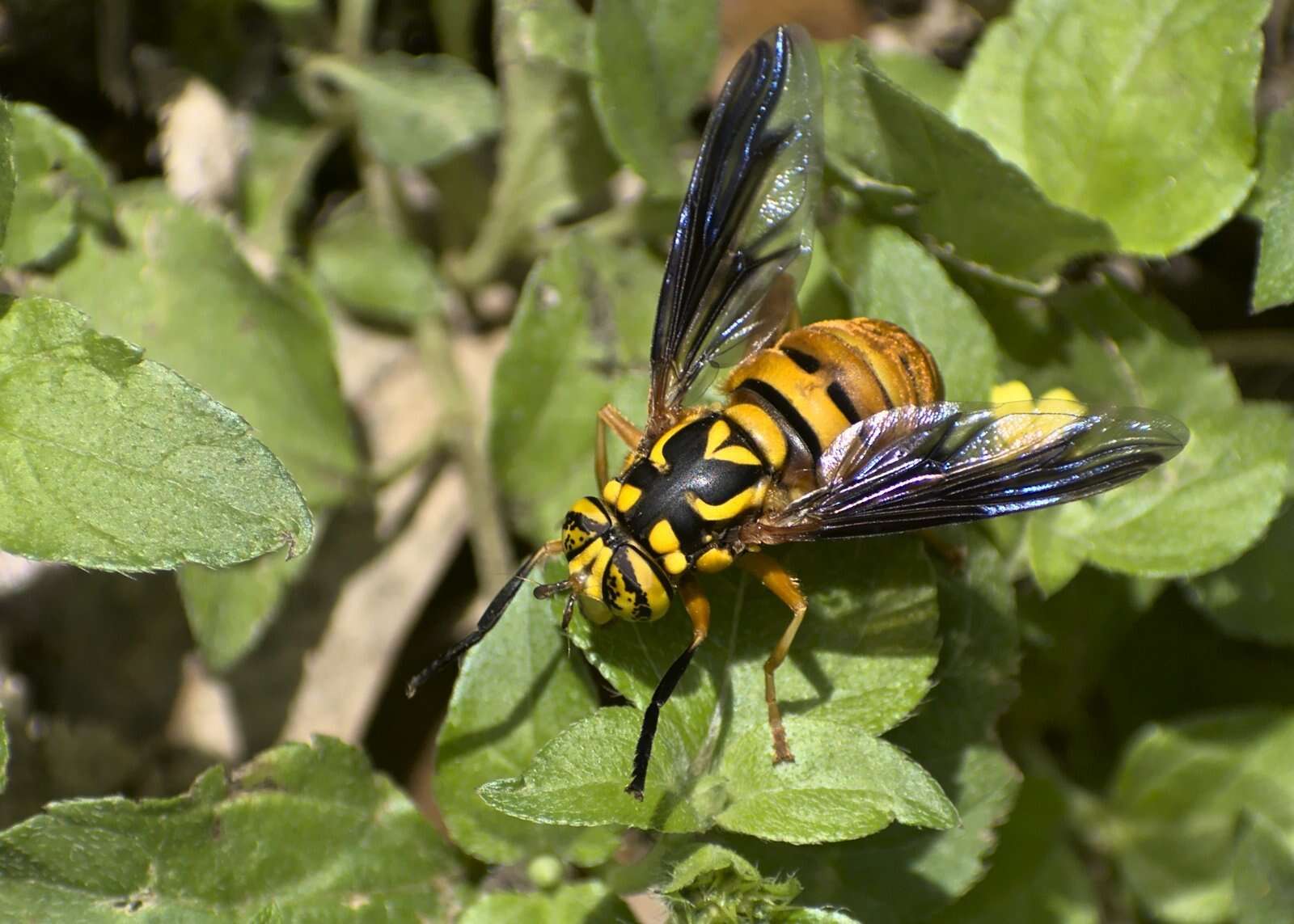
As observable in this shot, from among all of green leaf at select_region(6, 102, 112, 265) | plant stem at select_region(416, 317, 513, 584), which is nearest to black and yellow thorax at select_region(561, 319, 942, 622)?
plant stem at select_region(416, 317, 513, 584)

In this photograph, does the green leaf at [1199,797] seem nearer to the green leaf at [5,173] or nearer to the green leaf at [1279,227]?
the green leaf at [1279,227]

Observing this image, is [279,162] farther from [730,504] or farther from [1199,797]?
[1199,797]

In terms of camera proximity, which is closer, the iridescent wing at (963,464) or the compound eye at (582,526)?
the iridescent wing at (963,464)

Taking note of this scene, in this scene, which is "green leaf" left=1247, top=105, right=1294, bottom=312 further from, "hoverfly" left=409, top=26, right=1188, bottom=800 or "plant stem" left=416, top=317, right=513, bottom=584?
"plant stem" left=416, top=317, right=513, bottom=584

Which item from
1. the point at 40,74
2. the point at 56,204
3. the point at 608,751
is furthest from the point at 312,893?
the point at 40,74

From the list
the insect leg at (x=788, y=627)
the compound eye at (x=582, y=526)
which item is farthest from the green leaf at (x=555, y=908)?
the compound eye at (x=582, y=526)

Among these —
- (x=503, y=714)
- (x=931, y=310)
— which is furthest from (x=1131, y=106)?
(x=503, y=714)

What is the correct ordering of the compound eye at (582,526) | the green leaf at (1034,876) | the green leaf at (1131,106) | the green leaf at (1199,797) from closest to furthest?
the compound eye at (582,526) < the green leaf at (1131,106) < the green leaf at (1034,876) < the green leaf at (1199,797)
